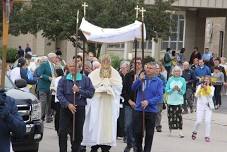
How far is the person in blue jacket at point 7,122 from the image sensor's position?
21.1 ft

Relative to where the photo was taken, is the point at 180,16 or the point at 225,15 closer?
the point at 225,15

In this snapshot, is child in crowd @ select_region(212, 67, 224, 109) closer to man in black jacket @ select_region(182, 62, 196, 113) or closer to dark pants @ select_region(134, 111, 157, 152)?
man in black jacket @ select_region(182, 62, 196, 113)

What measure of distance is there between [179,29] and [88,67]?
34.4 metres

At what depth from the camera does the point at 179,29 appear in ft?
157

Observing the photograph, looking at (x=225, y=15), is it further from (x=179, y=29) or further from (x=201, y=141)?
(x=201, y=141)

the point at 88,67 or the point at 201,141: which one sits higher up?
the point at 88,67

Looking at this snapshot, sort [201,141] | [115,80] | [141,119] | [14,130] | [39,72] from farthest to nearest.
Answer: [39,72], [201,141], [115,80], [141,119], [14,130]

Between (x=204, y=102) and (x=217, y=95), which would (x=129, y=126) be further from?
(x=217, y=95)

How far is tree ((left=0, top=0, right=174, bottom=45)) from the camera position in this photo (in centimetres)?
2739

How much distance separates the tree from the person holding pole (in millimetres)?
16084

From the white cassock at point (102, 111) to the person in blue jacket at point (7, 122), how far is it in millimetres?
5401

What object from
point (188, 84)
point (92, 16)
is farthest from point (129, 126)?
point (92, 16)

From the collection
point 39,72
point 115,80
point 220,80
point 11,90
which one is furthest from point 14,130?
point 220,80

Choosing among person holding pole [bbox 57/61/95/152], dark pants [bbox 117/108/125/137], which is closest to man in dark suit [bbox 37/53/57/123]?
dark pants [bbox 117/108/125/137]
